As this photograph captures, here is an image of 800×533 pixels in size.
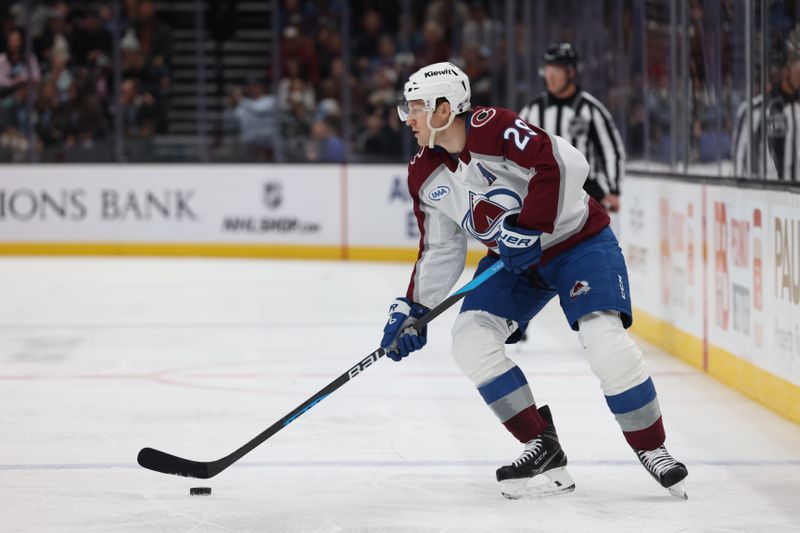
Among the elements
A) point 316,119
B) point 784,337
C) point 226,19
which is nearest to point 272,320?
point 784,337

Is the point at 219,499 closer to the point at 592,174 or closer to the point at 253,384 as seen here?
the point at 253,384

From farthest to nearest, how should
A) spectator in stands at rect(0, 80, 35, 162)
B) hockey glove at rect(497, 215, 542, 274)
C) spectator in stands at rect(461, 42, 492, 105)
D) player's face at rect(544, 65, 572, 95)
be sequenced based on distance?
spectator in stands at rect(0, 80, 35, 162), spectator in stands at rect(461, 42, 492, 105), player's face at rect(544, 65, 572, 95), hockey glove at rect(497, 215, 542, 274)

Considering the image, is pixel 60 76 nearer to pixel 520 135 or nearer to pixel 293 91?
pixel 293 91

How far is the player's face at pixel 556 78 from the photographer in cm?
647

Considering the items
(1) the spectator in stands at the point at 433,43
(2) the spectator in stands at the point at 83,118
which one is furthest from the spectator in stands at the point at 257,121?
(1) the spectator in stands at the point at 433,43

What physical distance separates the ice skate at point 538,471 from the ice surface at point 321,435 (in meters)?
0.04

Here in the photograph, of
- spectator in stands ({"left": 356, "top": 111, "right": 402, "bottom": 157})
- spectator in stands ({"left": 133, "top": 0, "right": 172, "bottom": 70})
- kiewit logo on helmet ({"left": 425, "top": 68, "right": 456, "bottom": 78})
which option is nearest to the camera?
kiewit logo on helmet ({"left": 425, "top": 68, "right": 456, "bottom": 78})

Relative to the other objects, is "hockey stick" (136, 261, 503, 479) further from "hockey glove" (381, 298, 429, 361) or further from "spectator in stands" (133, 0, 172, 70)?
"spectator in stands" (133, 0, 172, 70)

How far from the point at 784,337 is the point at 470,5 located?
819cm

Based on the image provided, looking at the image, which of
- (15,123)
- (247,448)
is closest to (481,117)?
(247,448)

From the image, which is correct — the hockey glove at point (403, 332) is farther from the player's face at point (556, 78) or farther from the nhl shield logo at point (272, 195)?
the nhl shield logo at point (272, 195)

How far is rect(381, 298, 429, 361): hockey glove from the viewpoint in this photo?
375 centimetres

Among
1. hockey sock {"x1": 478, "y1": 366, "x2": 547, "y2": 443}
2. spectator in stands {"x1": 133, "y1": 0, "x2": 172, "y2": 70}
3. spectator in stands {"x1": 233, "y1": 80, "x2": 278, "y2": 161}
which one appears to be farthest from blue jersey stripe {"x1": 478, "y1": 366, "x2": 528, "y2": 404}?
spectator in stands {"x1": 133, "y1": 0, "x2": 172, "y2": 70}

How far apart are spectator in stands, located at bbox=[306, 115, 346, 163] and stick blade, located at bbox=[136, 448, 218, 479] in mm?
8599
